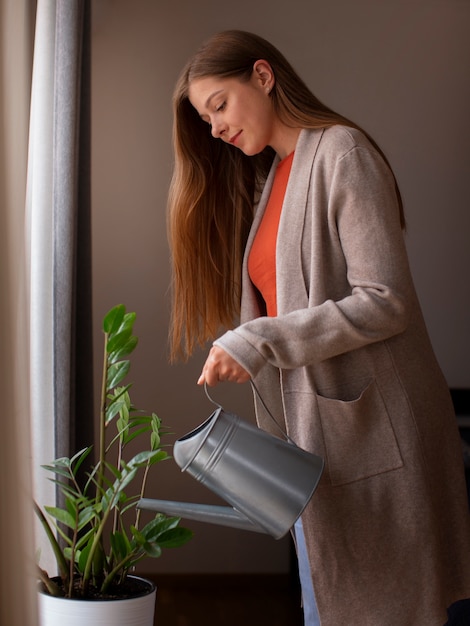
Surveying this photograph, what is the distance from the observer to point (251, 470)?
3.97ft

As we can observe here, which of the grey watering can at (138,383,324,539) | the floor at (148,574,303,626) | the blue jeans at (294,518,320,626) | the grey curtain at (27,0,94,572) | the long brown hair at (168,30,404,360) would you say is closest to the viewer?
the grey watering can at (138,383,324,539)

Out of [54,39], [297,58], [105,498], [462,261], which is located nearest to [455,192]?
[462,261]

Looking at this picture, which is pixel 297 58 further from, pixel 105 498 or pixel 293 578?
pixel 105 498

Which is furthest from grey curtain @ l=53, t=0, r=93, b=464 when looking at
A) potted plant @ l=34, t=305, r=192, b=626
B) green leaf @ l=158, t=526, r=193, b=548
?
green leaf @ l=158, t=526, r=193, b=548

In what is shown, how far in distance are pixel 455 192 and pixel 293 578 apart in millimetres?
1508

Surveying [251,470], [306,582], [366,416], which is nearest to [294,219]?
[366,416]

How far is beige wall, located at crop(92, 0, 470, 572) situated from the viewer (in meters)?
3.11

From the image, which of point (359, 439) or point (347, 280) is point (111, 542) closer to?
point (359, 439)

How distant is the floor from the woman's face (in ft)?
5.69

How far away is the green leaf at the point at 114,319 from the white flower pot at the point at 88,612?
456 mm

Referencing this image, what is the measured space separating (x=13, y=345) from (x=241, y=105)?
0.92 m

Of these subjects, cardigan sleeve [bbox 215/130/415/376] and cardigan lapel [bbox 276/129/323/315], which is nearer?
cardigan sleeve [bbox 215/130/415/376]

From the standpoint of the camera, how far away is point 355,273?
4.45 ft

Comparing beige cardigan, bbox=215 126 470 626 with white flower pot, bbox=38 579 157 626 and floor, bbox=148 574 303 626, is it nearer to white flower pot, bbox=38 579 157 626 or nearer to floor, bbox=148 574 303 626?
white flower pot, bbox=38 579 157 626
